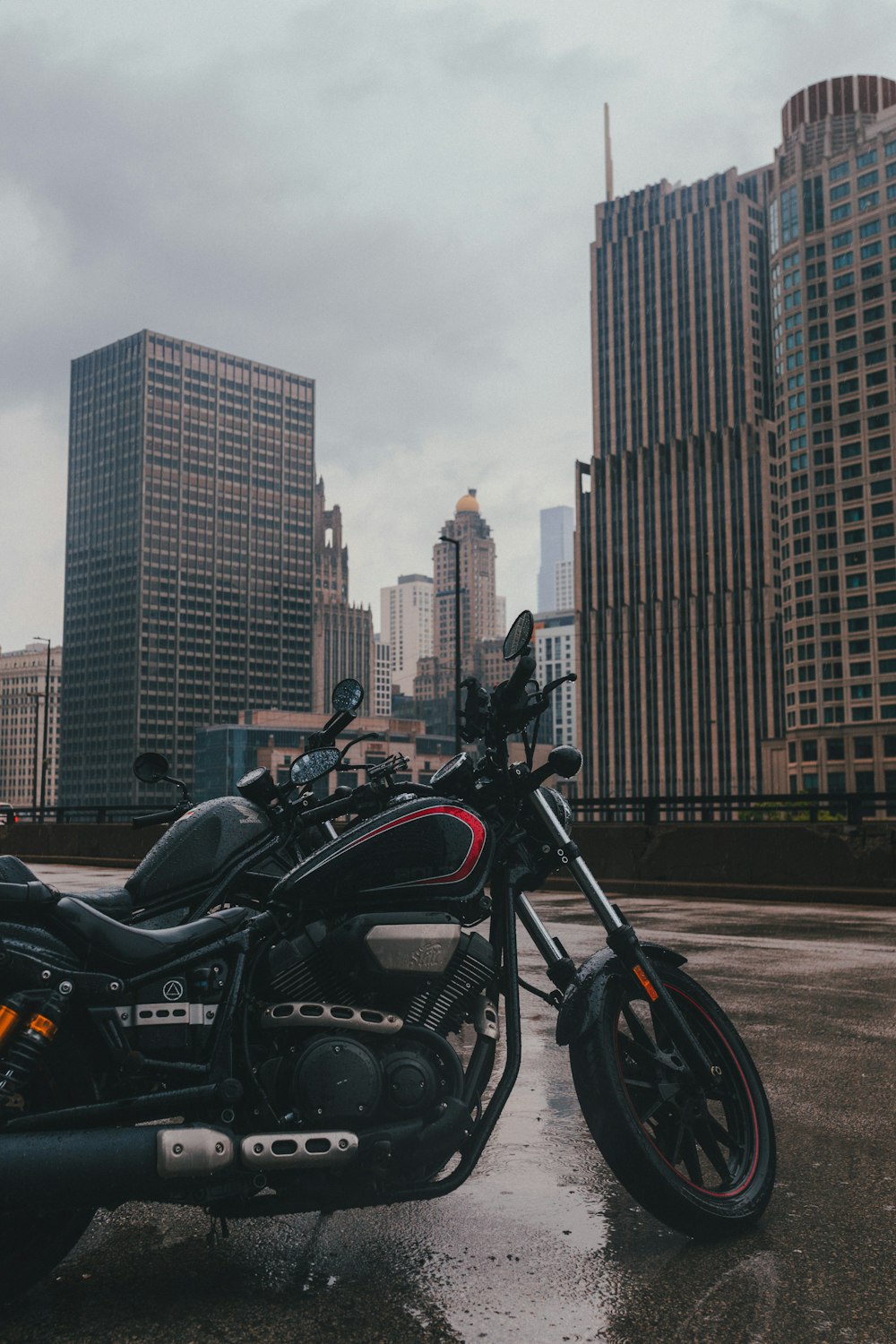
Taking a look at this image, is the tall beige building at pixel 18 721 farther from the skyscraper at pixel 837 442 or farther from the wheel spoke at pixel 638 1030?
the wheel spoke at pixel 638 1030

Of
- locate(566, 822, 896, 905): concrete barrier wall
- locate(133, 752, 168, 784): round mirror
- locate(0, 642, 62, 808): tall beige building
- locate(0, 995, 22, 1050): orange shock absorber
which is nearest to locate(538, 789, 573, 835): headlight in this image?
locate(0, 995, 22, 1050): orange shock absorber

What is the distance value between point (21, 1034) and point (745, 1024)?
197 inches

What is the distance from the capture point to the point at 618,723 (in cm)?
13950

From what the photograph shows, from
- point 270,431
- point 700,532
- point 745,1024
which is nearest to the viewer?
point 745,1024

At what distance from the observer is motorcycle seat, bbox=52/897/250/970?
3.12m

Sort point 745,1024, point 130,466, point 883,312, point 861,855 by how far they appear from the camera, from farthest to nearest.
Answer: point 130,466
point 883,312
point 861,855
point 745,1024

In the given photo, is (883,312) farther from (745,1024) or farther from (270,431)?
(745,1024)

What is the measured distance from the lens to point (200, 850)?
3.65 meters

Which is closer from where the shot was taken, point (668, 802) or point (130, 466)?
point (668, 802)

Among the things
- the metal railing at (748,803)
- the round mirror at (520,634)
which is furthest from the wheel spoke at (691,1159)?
the metal railing at (748,803)

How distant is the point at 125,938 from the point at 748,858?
14499mm

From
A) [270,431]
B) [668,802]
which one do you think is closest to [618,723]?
[270,431]

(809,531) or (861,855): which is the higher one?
(809,531)

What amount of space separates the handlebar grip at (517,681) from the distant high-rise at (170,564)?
164 m
